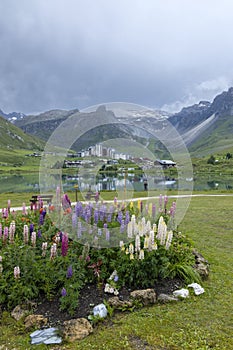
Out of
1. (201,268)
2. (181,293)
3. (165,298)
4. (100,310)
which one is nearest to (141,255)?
(165,298)

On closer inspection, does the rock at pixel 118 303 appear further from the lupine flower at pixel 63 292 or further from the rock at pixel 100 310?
the lupine flower at pixel 63 292

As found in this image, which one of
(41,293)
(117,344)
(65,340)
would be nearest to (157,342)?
(117,344)

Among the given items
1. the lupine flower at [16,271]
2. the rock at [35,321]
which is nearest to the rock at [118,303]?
the rock at [35,321]

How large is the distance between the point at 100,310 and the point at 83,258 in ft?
3.73

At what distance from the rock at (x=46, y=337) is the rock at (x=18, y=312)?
0.51m

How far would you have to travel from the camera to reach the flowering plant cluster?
16.7 feet

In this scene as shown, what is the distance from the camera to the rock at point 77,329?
4266 millimetres

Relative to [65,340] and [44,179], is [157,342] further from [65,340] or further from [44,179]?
[44,179]

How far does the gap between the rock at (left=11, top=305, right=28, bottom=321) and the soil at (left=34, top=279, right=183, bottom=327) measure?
206mm

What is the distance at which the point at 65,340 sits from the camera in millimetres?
4199

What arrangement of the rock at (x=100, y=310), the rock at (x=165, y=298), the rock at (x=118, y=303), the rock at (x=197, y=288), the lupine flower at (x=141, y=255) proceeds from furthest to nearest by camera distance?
1. the rock at (x=197, y=288)
2. the lupine flower at (x=141, y=255)
3. the rock at (x=165, y=298)
4. the rock at (x=118, y=303)
5. the rock at (x=100, y=310)

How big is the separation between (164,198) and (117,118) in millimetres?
2805

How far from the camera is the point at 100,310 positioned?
15.7 ft

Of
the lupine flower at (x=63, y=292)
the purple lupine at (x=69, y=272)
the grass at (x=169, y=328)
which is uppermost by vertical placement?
the purple lupine at (x=69, y=272)
